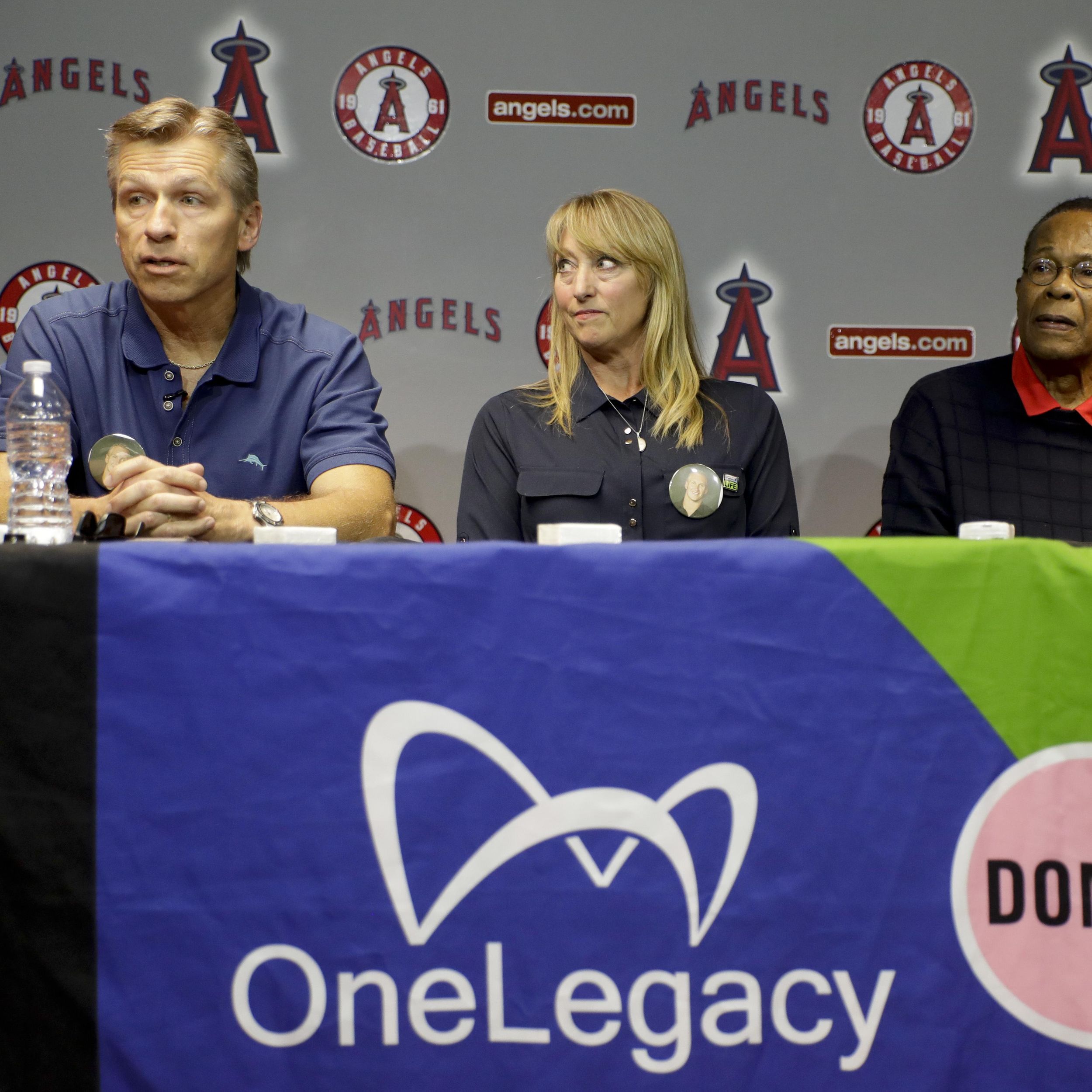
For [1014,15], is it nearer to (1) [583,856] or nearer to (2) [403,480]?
(2) [403,480]

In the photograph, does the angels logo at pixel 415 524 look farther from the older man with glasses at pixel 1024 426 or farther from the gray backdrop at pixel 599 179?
the older man with glasses at pixel 1024 426

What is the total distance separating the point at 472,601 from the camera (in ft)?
3.30

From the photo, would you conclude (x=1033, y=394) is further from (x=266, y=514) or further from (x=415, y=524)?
(x=266, y=514)

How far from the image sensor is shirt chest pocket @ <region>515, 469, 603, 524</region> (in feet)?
6.88

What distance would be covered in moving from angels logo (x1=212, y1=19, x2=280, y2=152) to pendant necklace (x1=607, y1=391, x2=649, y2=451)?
107 cm

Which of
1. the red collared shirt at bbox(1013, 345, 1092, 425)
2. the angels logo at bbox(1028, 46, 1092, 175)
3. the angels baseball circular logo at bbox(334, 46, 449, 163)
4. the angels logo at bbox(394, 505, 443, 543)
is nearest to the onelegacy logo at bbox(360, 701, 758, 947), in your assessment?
the red collared shirt at bbox(1013, 345, 1092, 425)

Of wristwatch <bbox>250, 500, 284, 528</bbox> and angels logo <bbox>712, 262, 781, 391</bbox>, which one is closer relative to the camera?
wristwatch <bbox>250, 500, 284, 528</bbox>

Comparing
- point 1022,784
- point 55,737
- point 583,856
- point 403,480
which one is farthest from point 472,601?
point 403,480

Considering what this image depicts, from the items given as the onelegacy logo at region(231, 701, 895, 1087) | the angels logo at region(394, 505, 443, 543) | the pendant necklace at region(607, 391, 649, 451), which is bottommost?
the onelegacy logo at region(231, 701, 895, 1087)

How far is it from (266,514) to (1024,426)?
1.52 m

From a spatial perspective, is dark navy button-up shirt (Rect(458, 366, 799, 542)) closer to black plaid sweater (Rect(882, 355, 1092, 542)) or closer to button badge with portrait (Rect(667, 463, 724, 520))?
button badge with portrait (Rect(667, 463, 724, 520))

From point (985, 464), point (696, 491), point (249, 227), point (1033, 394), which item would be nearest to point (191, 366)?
point (249, 227)

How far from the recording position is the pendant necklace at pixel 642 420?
2.16 meters

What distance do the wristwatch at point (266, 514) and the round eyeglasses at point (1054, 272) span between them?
163 cm
